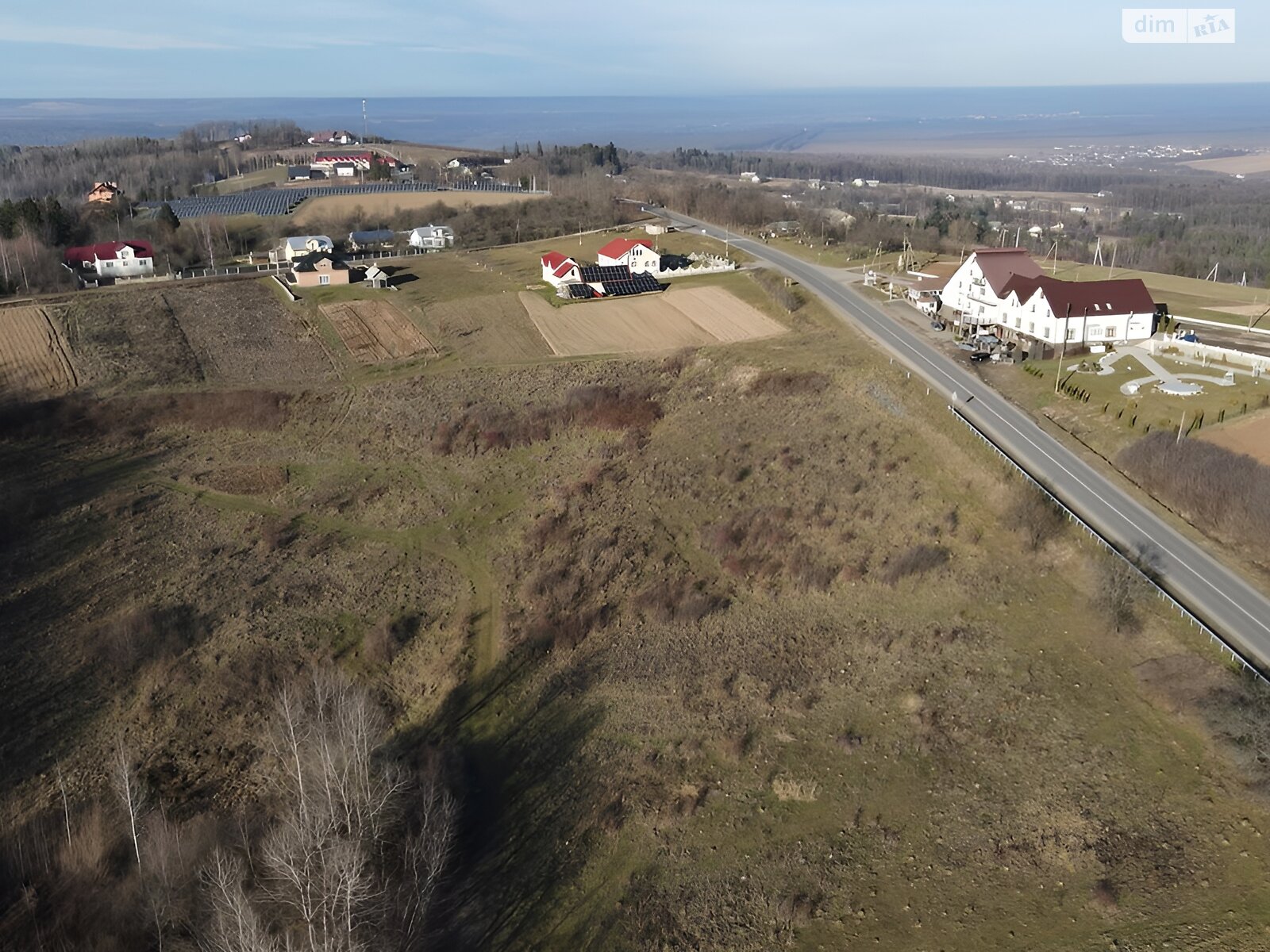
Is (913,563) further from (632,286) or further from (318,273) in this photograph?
(318,273)

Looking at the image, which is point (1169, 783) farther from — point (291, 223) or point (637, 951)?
point (291, 223)

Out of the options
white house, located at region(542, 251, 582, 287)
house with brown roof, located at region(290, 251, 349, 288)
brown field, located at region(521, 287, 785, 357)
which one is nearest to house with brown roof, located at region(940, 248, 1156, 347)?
brown field, located at region(521, 287, 785, 357)

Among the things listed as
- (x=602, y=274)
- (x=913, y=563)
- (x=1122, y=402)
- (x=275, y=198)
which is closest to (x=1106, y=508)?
(x=913, y=563)

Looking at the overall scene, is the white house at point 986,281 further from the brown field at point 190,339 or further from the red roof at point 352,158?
the red roof at point 352,158

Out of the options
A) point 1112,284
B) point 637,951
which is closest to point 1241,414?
point 1112,284

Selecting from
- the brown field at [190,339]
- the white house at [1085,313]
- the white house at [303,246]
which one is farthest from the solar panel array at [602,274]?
the white house at [1085,313]
